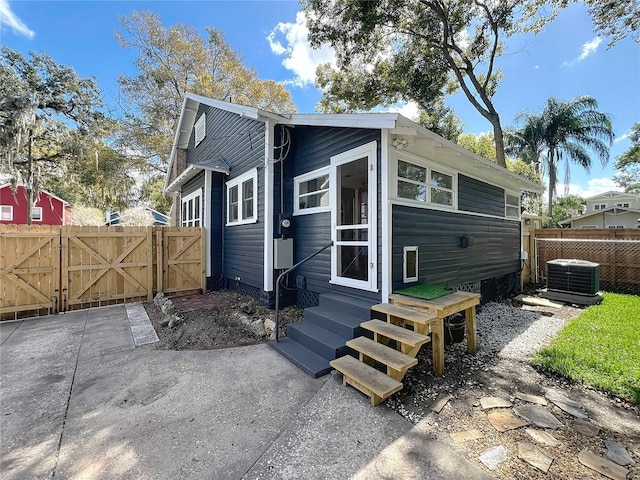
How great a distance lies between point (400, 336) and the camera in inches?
112

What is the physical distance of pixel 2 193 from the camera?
683 inches

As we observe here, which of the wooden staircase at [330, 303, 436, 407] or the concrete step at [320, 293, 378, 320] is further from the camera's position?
the concrete step at [320, 293, 378, 320]

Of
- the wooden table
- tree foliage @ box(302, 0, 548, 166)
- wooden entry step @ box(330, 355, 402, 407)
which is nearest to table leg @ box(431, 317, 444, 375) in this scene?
the wooden table

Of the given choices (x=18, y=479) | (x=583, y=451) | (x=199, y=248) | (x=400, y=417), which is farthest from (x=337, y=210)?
(x=199, y=248)

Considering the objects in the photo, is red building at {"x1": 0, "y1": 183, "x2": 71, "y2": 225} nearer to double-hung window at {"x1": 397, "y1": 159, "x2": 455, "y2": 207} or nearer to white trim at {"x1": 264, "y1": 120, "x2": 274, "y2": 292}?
white trim at {"x1": 264, "y1": 120, "x2": 274, "y2": 292}

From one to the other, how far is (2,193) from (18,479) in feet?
80.3

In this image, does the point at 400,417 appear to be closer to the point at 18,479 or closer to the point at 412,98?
the point at 18,479

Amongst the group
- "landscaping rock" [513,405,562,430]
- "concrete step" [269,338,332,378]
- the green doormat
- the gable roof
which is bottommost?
"landscaping rock" [513,405,562,430]

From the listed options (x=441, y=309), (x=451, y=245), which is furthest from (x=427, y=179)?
(x=441, y=309)

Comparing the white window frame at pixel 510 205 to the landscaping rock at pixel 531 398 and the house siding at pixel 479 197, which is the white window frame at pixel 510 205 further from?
the landscaping rock at pixel 531 398

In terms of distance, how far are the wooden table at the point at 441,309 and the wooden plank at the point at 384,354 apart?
24.8 inches

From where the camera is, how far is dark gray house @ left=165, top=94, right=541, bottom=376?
3857 mm

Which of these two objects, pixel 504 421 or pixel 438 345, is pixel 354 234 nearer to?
pixel 438 345

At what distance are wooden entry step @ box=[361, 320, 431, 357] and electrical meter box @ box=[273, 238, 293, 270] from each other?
91.4 inches
